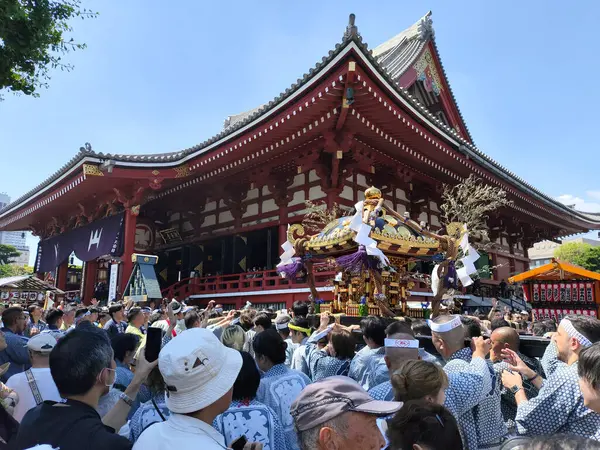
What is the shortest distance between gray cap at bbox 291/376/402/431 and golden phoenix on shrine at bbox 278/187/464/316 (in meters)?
5.38

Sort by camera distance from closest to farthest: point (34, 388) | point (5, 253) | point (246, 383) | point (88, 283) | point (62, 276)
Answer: point (246, 383) → point (34, 388) → point (88, 283) → point (62, 276) → point (5, 253)

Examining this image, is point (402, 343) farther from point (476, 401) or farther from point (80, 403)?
point (80, 403)

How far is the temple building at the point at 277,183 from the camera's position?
34.5ft

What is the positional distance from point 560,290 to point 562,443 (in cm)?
1422

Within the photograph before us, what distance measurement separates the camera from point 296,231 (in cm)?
894

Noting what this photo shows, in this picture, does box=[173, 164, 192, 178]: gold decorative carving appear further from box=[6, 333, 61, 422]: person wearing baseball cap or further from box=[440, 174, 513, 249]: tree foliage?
box=[6, 333, 61, 422]: person wearing baseball cap

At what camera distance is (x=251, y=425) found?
90.2 inches

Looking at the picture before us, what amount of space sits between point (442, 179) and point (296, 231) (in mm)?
7714

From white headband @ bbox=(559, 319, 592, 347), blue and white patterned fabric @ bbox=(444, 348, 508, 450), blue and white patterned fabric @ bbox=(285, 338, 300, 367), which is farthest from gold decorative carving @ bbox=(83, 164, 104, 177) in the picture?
white headband @ bbox=(559, 319, 592, 347)

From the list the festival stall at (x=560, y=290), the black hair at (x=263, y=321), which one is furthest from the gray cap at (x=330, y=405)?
the festival stall at (x=560, y=290)

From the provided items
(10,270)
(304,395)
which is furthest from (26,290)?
(10,270)

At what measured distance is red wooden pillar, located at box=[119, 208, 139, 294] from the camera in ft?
45.2

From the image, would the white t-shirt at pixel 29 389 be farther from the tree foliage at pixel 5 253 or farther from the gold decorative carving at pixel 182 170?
the tree foliage at pixel 5 253

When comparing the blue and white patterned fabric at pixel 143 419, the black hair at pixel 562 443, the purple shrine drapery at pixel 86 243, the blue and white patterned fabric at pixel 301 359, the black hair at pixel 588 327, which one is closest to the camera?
the black hair at pixel 562 443
